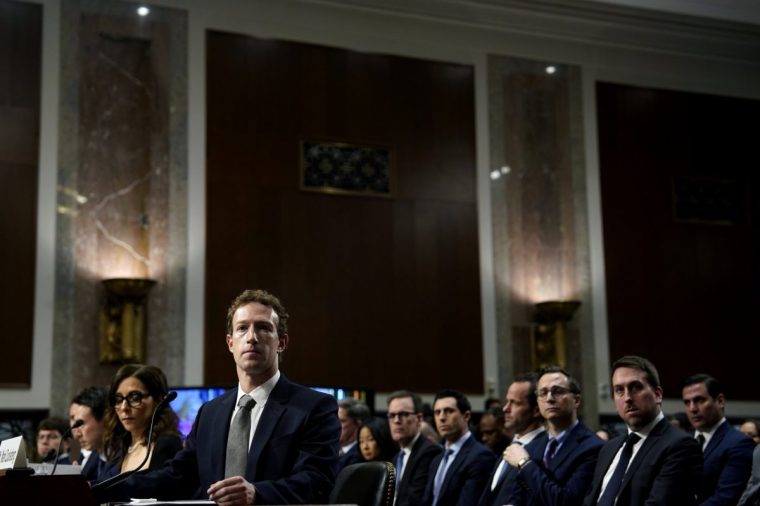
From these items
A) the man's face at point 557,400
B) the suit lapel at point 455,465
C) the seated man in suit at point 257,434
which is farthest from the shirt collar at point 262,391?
the suit lapel at point 455,465

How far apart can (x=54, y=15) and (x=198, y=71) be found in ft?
4.77

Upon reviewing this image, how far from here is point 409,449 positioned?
739 centimetres

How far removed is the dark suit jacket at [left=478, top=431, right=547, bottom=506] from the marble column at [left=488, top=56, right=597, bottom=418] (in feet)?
18.8

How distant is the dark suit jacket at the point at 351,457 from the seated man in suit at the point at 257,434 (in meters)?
3.92

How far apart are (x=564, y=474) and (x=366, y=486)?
2088mm

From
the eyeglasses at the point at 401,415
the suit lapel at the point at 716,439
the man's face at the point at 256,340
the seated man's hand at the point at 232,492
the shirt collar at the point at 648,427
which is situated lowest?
the suit lapel at the point at 716,439

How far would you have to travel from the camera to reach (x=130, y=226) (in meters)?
10.7

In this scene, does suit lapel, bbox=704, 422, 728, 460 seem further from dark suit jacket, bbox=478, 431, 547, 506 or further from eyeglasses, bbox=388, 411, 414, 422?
eyeglasses, bbox=388, 411, 414, 422

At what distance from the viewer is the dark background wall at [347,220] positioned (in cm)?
1110

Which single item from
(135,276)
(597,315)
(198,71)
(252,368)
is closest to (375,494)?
(252,368)

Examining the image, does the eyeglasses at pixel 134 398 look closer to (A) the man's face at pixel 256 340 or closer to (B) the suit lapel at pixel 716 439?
(A) the man's face at pixel 256 340

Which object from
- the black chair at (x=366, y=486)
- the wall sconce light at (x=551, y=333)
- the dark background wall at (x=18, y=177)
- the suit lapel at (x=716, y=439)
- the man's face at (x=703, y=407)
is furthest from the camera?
the wall sconce light at (x=551, y=333)

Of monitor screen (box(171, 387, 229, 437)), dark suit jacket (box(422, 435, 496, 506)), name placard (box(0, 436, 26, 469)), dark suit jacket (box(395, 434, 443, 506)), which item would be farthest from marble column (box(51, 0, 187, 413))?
name placard (box(0, 436, 26, 469))

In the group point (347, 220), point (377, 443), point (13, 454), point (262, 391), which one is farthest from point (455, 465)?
point (347, 220)
